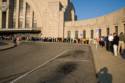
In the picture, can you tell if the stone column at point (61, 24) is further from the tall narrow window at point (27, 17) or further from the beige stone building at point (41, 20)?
the tall narrow window at point (27, 17)

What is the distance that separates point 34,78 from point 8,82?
52.6 inches

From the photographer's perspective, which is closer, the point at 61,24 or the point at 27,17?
the point at 61,24

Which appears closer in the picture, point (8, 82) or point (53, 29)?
point (8, 82)

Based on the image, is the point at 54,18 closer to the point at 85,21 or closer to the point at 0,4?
the point at 85,21

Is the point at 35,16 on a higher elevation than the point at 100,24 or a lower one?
higher

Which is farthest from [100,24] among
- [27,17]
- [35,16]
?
[27,17]

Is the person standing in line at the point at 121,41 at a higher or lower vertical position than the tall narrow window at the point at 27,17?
lower

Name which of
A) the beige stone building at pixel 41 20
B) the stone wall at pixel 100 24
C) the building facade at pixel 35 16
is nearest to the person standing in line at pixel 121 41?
the stone wall at pixel 100 24

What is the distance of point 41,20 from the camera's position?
249 feet

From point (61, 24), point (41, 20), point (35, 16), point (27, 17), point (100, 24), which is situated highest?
point (35, 16)

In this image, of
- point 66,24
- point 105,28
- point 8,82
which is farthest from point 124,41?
point 66,24

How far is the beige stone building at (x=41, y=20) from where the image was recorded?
67.0 metres

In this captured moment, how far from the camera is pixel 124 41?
748 inches

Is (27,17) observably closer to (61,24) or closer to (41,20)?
(41,20)
